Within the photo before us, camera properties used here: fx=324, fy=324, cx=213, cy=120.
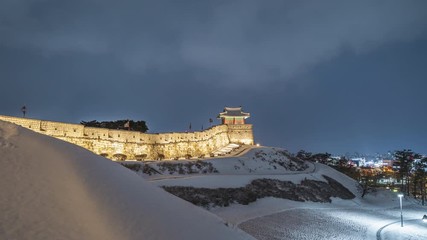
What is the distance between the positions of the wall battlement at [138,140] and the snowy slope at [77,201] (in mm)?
29641

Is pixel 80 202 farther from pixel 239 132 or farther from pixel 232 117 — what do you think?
pixel 232 117

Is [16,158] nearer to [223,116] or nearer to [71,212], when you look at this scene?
[71,212]

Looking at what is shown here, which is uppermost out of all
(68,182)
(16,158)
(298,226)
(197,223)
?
(16,158)

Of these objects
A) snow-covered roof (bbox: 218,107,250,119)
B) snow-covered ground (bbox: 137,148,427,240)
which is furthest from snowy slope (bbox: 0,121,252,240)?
snow-covered roof (bbox: 218,107,250,119)

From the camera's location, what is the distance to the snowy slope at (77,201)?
8.89 meters

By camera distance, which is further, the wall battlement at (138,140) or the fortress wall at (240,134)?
the fortress wall at (240,134)

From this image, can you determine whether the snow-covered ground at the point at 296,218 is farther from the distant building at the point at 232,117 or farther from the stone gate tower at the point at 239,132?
the distant building at the point at 232,117

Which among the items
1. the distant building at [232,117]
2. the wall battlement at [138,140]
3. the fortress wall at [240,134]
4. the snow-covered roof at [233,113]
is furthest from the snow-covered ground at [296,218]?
the snow-covered roof at [233,113]

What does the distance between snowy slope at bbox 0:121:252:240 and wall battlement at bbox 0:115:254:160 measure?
29.6 m

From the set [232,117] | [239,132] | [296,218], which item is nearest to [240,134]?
[239,132]

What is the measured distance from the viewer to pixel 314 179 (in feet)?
172

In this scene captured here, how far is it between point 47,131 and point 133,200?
1391 inches

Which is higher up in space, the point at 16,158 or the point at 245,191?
the point at 16,158

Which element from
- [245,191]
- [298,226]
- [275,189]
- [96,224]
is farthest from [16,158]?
[275,189]
